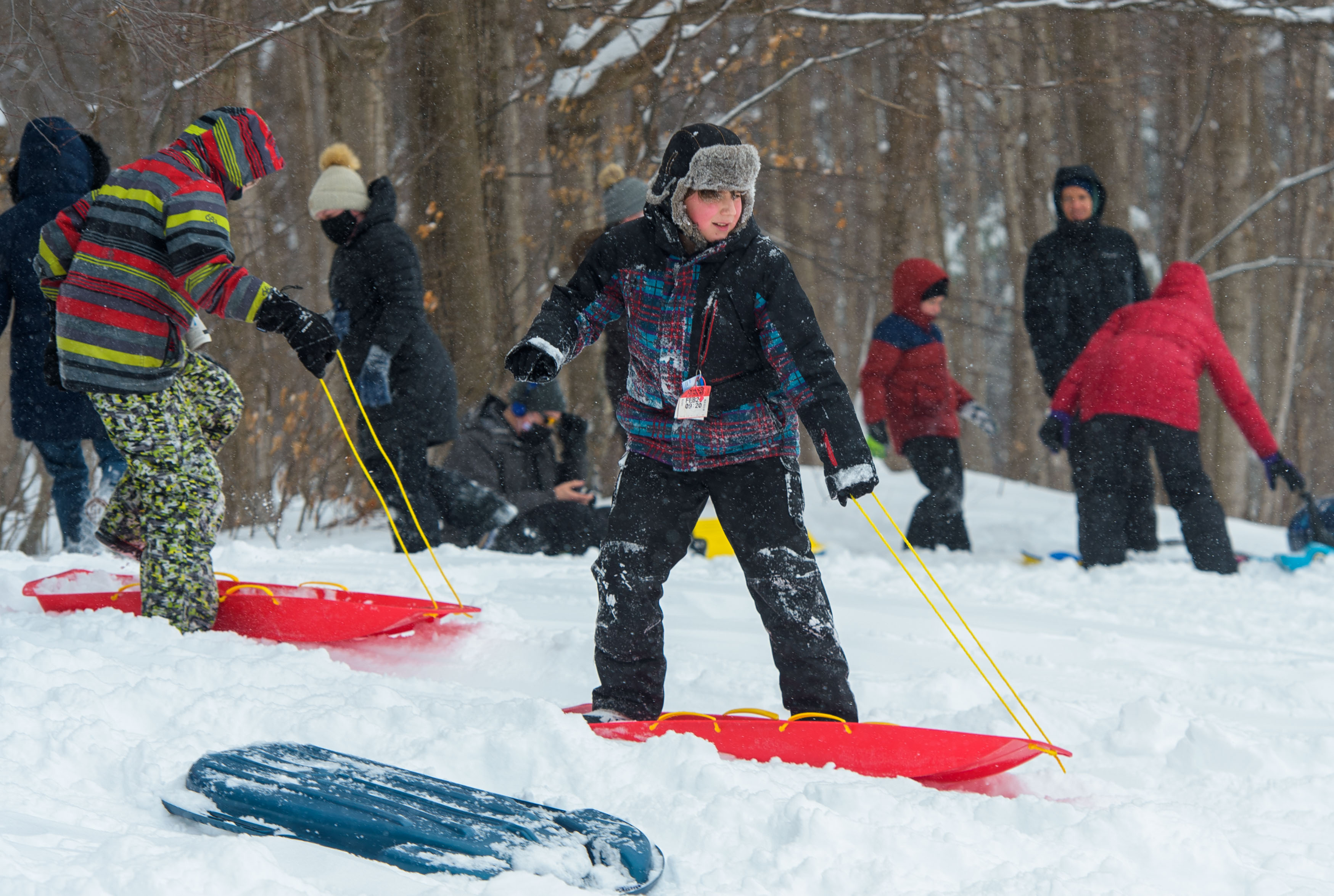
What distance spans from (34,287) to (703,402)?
312 cm

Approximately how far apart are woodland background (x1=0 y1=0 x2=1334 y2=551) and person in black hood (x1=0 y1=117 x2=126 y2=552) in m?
0.25

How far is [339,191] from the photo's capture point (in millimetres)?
4969

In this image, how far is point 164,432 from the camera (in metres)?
3.28

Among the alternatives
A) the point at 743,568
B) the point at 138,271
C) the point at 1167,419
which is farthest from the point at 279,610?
the point at 1167,419

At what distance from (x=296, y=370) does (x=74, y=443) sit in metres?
2.92

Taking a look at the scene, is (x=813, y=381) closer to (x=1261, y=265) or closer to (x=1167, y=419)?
(x=1167, y=419)

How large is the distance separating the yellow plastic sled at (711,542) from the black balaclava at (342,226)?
243cm

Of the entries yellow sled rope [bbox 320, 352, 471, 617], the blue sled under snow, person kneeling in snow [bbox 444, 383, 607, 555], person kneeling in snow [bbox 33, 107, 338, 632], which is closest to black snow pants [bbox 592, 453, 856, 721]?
yellow sled rope [bbox 320, 352, 471, 617]

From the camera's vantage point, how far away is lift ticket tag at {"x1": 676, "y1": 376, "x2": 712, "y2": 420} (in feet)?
8.87

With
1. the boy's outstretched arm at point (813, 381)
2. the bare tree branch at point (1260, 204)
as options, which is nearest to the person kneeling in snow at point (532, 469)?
the boy's outstretched arm at point (813, 381)

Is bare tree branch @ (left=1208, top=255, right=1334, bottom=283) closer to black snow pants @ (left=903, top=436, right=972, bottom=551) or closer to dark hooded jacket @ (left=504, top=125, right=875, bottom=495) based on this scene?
black snow pants @ (left=903, top=436, right=972, bottom=551)

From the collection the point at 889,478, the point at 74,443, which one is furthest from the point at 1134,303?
the point at 74,443

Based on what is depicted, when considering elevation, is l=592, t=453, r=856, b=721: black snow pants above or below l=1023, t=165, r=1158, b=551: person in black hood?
below

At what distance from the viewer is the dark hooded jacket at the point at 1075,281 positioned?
606cm
